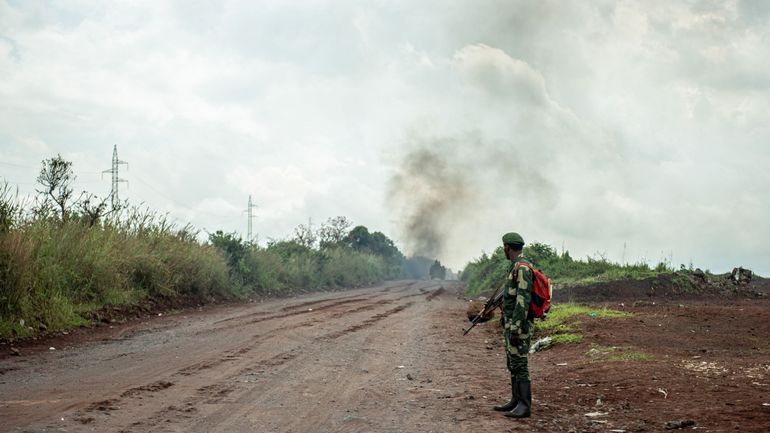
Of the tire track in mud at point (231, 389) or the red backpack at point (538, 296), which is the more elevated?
the red backpack at point (538, 296)

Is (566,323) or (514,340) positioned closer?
(514,340)

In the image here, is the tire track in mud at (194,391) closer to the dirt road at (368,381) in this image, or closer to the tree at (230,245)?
the dirt road at (368,381)

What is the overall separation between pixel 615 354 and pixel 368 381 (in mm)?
4453

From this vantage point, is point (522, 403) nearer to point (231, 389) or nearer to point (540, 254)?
point (231, 389)

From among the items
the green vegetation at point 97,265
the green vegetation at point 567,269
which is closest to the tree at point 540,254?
the green vegetation at point 567,269

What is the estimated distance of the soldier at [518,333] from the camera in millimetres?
7062

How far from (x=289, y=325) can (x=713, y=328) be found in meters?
9.30

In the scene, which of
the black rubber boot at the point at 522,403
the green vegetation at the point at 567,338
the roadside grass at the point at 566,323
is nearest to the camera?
the black rubber boot at the point at 522,403

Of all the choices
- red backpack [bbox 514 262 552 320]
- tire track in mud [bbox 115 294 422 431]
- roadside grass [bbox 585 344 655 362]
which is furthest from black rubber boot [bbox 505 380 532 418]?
A: roadside grass [bbox 585 344 655 362]

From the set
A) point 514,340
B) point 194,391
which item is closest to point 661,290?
point 514,340

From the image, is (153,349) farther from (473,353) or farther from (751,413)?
(751,413)

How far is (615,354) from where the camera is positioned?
34.4 feet

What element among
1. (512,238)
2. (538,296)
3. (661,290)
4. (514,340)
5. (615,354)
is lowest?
(615,354)

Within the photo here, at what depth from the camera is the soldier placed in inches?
278
